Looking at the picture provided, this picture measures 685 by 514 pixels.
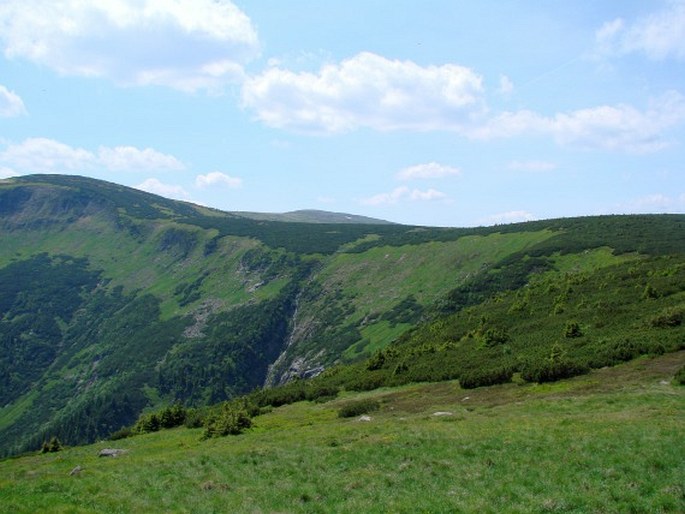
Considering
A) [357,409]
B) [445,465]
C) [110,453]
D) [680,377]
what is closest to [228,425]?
[110,453]

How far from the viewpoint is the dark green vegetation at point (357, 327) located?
4506 centimetres

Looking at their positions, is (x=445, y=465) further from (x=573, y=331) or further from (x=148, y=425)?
(x=148, y=425)

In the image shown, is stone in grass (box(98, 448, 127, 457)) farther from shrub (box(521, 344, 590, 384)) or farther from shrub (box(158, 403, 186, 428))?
shrub (box(521, 344, 590, 384))

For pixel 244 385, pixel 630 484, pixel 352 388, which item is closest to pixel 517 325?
pixel 352 388

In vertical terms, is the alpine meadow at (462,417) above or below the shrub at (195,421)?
above

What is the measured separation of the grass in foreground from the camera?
1609 cm

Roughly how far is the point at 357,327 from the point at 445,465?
105349mm

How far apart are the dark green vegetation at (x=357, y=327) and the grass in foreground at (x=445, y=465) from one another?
313 inches

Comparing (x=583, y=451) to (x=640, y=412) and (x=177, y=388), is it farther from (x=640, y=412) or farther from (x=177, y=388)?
(x=177, y=388)

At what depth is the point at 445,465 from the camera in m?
20.0

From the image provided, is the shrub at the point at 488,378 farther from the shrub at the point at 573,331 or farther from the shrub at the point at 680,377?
the shrub at the point at 680,377

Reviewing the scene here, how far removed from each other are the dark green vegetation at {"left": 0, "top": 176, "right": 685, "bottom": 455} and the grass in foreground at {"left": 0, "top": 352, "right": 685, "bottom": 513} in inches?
313

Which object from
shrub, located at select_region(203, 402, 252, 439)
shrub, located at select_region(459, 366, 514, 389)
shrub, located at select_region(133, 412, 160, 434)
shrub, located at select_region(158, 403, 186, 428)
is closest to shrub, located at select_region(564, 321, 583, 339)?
shrub, located at select_region(459, 366, 514, 389)

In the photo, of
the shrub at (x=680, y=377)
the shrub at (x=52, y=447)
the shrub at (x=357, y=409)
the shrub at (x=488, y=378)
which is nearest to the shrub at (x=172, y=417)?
the shrub at (x=52, y=447)
